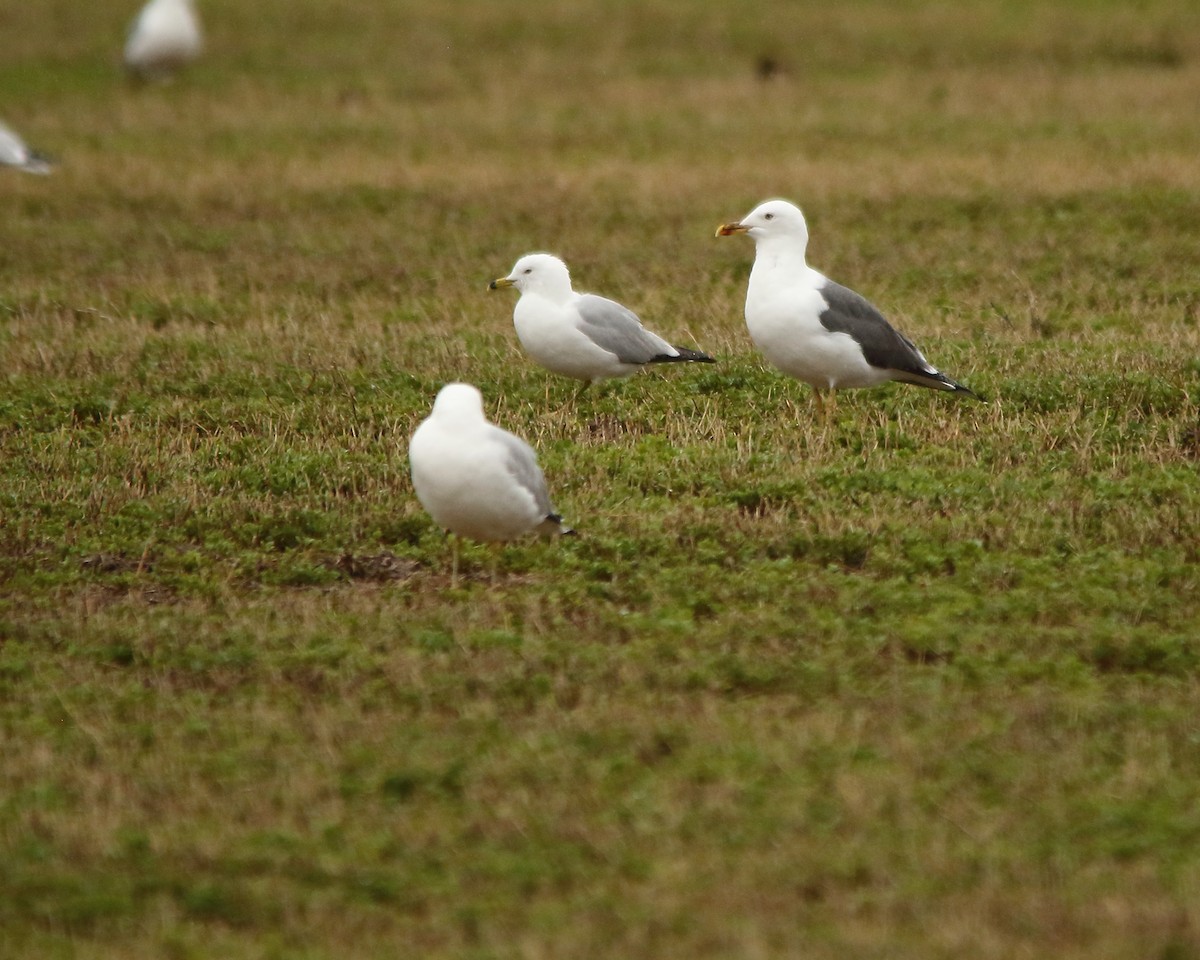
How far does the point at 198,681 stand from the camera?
22.2ft

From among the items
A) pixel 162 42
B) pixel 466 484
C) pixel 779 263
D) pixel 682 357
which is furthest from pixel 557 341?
pixel 162 42

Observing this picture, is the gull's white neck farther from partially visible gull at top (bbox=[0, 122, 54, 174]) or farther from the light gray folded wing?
partially visible gull at top (bbox=[0, 122, 54, 174])

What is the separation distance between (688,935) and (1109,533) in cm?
394

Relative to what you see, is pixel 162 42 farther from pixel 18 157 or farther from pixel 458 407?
pixel 458 407

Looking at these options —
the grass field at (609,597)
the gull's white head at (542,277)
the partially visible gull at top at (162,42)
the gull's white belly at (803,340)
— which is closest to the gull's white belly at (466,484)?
the grass field at (609,597)

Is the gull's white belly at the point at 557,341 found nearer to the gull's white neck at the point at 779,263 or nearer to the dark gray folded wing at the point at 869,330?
the gull's white neck at the point at 779,263

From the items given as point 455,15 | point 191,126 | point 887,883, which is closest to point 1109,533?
point 887,883

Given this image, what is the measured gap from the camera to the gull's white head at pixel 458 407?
25.0 ft

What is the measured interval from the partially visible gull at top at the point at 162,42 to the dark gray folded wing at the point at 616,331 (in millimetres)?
16520

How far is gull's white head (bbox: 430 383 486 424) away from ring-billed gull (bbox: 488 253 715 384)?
2.60 m

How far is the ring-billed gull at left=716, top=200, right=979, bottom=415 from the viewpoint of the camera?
954 cm

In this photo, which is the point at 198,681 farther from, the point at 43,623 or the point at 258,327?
the point at 258,327

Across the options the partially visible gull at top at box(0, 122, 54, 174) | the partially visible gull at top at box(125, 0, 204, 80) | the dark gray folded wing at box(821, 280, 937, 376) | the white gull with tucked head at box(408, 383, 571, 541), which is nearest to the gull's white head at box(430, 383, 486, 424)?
the white gull with tucked head at box(408, 383, 571, 541)

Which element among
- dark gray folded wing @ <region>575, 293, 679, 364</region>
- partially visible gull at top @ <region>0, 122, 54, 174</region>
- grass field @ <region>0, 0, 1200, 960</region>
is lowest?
grass field @ <region>0, 0, 1200, 960</region>
